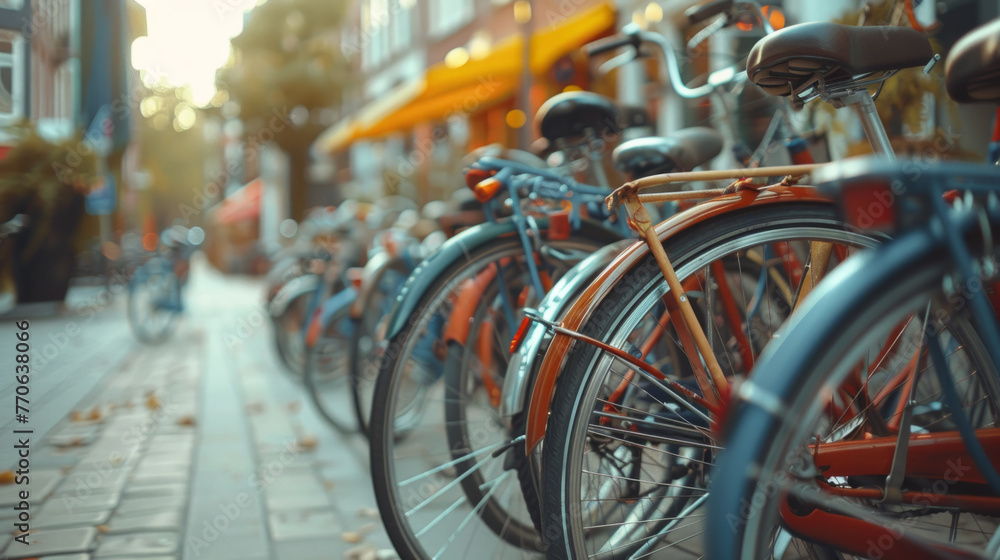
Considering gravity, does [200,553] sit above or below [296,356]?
below

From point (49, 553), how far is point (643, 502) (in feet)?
5.67

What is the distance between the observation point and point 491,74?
746 cm

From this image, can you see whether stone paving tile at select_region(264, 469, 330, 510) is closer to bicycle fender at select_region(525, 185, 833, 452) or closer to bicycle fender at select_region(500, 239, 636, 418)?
bicycle fender at select_region(500, 239, 636, 418)

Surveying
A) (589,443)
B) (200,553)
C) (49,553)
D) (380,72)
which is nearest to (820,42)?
(589,443)

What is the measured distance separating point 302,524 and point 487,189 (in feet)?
4.46

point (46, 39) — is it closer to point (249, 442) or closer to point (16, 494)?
point (16, 494)

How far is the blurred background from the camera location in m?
2.70

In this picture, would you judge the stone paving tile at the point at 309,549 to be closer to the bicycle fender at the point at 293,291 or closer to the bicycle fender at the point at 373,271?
the bicycle fender at the point at 373,271

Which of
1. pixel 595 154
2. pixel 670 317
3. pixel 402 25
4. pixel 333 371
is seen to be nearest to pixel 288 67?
pixel 402 25

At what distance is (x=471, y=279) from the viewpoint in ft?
7.57

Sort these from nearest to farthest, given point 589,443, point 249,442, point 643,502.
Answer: point 589,443
point 643,502
point 249,442

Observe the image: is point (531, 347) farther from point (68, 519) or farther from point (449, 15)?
point (449, 15)

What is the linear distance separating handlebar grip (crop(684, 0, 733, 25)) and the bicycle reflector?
1742 mm

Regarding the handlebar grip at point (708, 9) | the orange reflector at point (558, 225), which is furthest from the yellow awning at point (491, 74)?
the orange reflector at point (558, 225)
